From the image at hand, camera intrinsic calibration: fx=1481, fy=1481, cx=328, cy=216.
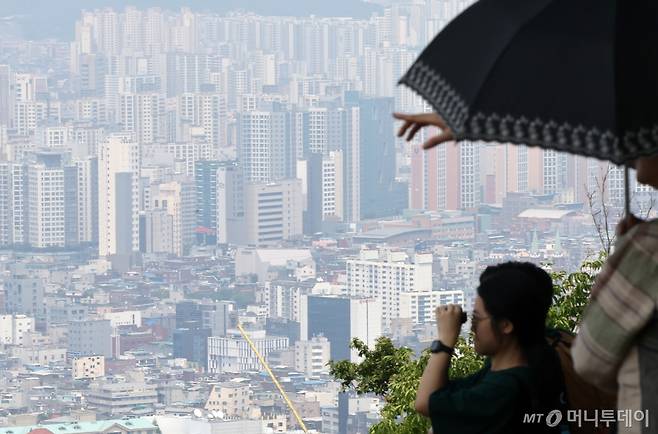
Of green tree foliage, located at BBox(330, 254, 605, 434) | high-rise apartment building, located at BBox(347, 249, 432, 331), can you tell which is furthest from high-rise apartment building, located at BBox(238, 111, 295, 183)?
green tree foliage, located at BBox(330, 254, 605, 434)

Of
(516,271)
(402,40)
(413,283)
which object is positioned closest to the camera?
(516,271)

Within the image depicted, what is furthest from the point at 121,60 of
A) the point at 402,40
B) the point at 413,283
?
the point at 413,283

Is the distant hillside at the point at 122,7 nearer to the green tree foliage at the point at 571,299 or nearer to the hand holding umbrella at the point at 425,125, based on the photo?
the green tree foliage at the point at 571,299

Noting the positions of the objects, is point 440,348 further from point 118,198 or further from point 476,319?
point 118,198

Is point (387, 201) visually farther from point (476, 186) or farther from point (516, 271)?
point (516, 271)

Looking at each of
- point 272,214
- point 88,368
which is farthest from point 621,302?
point 272,214

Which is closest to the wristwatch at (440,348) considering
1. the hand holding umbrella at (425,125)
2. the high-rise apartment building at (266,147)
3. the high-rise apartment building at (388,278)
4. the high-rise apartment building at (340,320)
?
the hand holding umbrella at (425,125)
